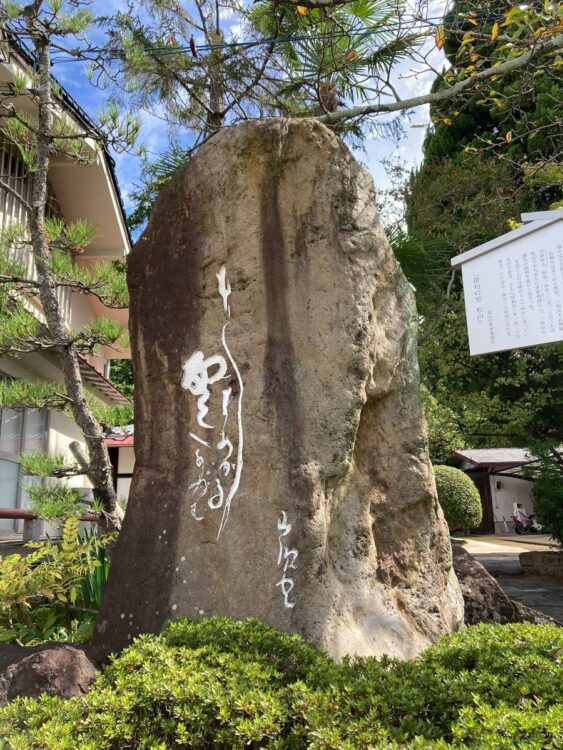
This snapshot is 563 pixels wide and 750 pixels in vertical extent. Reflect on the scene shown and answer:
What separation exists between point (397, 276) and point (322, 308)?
0.88 metres

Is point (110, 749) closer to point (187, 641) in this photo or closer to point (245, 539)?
point (187, 641)

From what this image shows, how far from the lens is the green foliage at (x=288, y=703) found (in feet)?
7.77

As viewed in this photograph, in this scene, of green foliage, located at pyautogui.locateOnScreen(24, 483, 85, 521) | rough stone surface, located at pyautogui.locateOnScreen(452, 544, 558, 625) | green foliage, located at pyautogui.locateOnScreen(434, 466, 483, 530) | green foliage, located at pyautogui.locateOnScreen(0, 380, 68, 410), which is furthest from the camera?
green foliage, located at pyautogui.locateOnScreen(434, 466, 483, 530)

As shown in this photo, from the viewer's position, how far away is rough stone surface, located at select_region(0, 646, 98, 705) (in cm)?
308

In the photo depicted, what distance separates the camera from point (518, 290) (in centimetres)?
427

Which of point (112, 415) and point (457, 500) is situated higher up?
point (112, 415)

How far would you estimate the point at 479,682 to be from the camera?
2.73 metres

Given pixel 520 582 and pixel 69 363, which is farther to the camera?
pixel 520 582

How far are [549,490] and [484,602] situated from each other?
6986 mm

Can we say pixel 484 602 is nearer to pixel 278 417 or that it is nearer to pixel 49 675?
pixel 278 417
